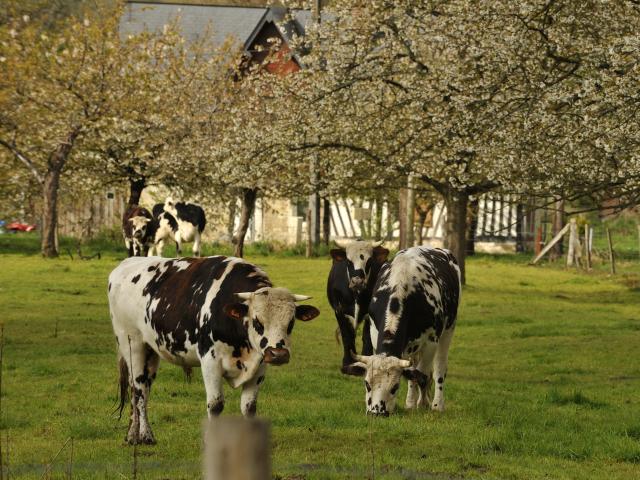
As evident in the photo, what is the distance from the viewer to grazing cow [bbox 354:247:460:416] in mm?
12633

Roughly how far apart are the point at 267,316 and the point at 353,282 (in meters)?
6.55

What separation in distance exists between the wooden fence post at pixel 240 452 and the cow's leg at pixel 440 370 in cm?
1025

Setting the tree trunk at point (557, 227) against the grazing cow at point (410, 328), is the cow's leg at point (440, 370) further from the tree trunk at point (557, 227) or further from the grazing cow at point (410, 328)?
the tree trunk at point (557, 227)

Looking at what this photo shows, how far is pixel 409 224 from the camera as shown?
36.7 m

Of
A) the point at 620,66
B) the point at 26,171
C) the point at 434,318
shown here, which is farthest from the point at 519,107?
the point at 26,171

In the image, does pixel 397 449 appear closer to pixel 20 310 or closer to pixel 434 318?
pixel 434 318

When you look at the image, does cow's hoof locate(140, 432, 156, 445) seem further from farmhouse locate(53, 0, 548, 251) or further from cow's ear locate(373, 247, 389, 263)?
farmhouse locate(53, 0, 548, 251)

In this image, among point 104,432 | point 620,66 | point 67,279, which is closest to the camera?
point 104,432

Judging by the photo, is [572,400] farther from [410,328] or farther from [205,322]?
[205,322]

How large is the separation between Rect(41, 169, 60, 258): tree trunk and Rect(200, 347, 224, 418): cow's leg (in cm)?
3263

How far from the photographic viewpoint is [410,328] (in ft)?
45.0

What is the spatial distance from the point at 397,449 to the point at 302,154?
18.9 m

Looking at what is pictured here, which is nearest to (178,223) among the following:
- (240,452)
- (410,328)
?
(410,328)

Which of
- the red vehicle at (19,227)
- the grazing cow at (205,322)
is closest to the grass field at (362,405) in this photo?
the grazing cow at (205,322)
